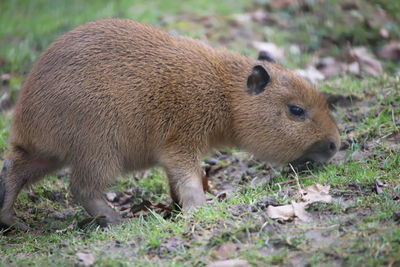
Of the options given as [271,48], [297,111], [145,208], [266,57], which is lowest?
[145,208]

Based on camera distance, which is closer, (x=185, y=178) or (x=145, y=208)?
(x=185, y=178)

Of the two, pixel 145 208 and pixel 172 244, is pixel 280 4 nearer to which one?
pixel 145 208

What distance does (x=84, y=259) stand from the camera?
437 centimetres

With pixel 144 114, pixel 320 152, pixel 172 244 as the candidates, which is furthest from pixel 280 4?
pixel 172 244

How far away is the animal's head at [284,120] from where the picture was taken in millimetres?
6082

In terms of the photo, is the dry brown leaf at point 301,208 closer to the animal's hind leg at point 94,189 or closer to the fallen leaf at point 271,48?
the animal's hind leg at point 94,189

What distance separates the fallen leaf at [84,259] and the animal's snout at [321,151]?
270 cm

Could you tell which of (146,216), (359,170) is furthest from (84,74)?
(359,170)

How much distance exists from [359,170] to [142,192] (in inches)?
103

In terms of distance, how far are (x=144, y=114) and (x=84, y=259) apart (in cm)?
189

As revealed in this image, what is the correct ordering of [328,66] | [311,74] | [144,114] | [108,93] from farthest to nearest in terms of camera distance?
[328,66] < [311,74] < [144,114] < [108,93]

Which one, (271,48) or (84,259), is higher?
(271,48)

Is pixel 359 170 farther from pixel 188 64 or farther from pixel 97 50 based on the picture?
pixel 97 50

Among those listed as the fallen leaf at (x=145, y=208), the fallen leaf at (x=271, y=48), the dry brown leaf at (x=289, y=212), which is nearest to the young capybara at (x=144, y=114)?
the fallen leaf at (x=145, y=208)
